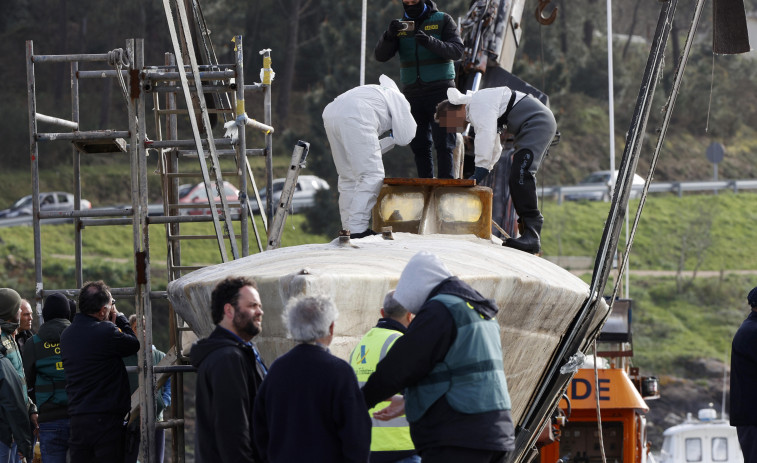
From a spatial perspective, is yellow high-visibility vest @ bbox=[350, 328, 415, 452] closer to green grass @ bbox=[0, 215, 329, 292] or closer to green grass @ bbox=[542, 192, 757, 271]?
green grass @ bbox=[0, 215, 329, 292]

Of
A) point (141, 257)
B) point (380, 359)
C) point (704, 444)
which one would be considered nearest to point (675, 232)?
point (704, 444)

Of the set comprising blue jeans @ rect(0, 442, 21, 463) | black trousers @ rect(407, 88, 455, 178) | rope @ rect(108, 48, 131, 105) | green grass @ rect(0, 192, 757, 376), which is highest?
rope @ rect(108, 48, 131, 105)

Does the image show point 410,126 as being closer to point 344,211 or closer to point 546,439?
point 344,211

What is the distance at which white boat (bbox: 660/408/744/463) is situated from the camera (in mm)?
17641

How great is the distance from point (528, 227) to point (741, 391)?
190 centimetres

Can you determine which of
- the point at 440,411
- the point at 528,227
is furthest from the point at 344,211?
the point at 440,411

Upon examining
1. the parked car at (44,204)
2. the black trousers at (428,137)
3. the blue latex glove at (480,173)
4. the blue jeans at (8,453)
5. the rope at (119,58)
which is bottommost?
the parked car at (44,204)

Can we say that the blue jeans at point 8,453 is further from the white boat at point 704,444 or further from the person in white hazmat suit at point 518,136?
the white boat at point 704,444

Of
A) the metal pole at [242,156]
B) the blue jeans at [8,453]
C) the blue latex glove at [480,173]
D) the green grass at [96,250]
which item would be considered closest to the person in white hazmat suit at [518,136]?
the blue latex glove at [480,173]

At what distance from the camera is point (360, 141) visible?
9.20 metres

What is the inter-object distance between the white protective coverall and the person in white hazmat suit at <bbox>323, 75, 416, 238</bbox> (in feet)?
1.67

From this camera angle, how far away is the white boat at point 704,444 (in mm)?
17641

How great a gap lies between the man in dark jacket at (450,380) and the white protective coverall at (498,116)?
3.80 meters

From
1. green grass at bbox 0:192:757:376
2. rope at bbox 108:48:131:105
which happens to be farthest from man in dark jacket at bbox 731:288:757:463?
green grass at bbox 0:192:757:376
